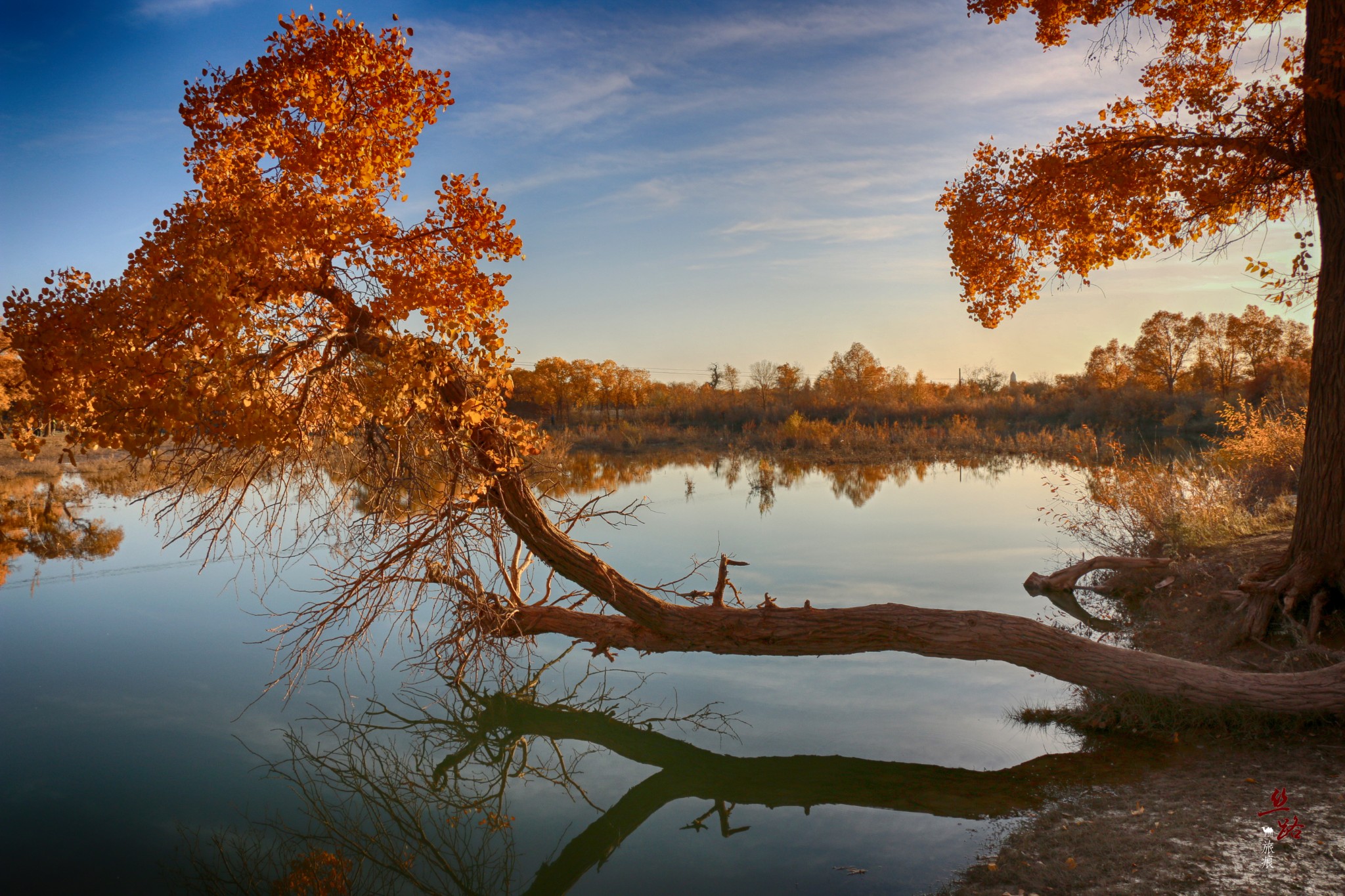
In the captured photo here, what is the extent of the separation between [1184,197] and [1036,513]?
10305 mm

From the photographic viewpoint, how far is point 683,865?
4836 millimetres

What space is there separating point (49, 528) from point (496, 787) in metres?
14.4

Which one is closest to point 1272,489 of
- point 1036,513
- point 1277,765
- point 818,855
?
point 1036,513

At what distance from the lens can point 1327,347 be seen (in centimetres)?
682

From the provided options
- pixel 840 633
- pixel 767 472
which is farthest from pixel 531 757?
pixel 767 472

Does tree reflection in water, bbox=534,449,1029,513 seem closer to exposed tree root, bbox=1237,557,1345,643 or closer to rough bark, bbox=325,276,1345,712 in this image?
rough bark, bbox=325,276,1345,712

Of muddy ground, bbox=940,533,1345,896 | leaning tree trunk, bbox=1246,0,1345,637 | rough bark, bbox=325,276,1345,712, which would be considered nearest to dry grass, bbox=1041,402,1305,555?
leaning tree trunk, bbox=1246,0,1345,637

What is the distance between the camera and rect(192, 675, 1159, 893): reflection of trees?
4914mm

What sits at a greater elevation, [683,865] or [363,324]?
[363,324]

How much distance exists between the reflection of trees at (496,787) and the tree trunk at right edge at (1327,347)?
8.84ft

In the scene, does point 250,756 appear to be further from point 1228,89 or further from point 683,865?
point 1228,89

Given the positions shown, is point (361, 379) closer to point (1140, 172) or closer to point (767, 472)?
point (1140, 172)

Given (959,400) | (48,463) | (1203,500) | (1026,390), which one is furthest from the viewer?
(1026,390)

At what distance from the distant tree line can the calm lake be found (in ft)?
61.1
